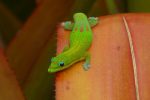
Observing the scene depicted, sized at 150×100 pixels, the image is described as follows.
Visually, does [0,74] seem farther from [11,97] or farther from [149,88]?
[149,88]

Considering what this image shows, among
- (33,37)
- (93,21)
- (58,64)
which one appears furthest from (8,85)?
(33,37)

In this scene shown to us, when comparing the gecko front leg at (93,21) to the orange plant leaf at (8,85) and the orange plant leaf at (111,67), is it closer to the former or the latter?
the orange plant leaf at (111,67)

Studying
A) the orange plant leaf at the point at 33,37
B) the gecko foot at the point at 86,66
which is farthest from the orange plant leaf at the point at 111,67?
the orange plant leaf at the point at 33,37

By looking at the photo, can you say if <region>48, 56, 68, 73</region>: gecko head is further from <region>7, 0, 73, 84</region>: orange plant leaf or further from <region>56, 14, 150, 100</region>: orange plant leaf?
<region>7, 0, 73, 84</region>: orange plant leaf

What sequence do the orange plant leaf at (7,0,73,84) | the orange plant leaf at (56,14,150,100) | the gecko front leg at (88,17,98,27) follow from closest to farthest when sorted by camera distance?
the orange plant leaf at (56,14,150,100) → the gecko front leg at (88,17,98,27) → the orange plant leaf at (7,0,73,84)

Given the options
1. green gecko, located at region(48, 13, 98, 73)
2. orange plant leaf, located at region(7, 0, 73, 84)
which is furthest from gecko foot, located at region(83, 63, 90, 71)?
orange plant leaf, located at region(7, 0, 73, 84)

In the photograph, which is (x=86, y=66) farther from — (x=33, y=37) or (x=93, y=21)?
(x=33, y=37)

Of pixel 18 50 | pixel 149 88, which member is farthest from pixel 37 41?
pixel 149 88
